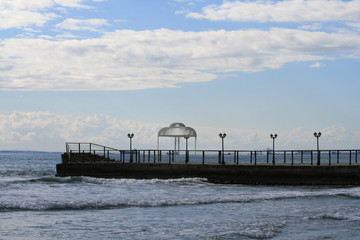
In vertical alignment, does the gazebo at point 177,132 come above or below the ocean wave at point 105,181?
above

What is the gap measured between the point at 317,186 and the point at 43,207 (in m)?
22.4

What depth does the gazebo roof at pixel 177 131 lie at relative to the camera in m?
48.4

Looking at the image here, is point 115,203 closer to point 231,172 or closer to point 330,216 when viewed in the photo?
point 330,216

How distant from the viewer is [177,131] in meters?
48.6

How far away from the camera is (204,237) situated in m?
18.0

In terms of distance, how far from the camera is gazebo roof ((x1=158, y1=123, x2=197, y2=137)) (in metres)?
48.4

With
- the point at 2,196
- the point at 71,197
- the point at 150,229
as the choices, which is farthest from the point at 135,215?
the point at 2,196

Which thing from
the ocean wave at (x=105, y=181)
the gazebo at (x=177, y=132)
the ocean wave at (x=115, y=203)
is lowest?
the ocean wave at (x=105, y=181)

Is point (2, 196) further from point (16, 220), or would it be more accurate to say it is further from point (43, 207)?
point (16, 220)

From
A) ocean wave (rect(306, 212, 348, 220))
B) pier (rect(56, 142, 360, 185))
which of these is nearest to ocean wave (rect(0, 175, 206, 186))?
pier (rect(56, 142, 360, 185))

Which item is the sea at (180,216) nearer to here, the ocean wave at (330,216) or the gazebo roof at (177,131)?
the ocean wave at (330,216)

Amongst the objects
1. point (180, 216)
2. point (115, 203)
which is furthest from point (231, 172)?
point (180, 216)

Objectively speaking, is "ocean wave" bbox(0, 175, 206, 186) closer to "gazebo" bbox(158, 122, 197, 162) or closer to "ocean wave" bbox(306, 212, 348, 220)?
"gazebo" bbox(158, 122, 197, 162)

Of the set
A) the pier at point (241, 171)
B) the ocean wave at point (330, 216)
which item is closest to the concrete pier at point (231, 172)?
the pier at point (241, 171)
